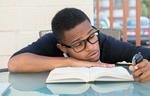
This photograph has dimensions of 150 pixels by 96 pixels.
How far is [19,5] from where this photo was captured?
3.57m

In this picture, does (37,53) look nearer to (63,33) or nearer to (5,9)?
(63,33)

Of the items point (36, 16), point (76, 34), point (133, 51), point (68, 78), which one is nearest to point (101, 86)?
point (68, 78)

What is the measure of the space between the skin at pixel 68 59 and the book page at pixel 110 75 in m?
0.17

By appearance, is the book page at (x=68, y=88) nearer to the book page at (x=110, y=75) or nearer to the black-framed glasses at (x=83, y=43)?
the book page at (x=110, y=75)

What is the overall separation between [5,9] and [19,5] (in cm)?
12

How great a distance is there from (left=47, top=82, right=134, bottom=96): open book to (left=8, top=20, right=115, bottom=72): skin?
0.22 metres

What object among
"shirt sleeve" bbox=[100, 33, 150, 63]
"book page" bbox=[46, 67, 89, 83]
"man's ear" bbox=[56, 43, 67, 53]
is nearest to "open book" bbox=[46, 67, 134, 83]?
"book page" bbox=[46, 67, 89, 83]

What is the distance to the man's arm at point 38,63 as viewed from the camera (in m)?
1.79

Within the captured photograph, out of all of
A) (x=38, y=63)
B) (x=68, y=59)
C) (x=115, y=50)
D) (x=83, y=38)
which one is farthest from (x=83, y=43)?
(x=115, y=50)

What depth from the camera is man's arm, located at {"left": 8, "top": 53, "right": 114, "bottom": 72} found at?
1790 millimetres

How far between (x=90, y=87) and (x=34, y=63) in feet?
1.43

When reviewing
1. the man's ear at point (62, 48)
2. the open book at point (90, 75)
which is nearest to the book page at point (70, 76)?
the open book at point (90, 75)

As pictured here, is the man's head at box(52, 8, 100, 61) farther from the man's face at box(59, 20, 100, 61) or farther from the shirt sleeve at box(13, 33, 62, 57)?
the shirt sleeve at box(13, 33, 62, 57)

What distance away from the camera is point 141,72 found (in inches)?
61.7
